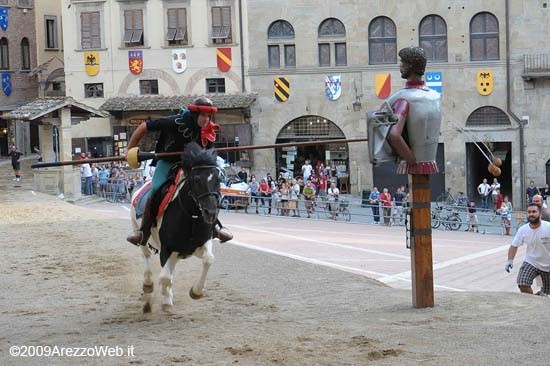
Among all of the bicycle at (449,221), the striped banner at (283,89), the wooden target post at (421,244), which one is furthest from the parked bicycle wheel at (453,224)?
the wooden target post at (421,244)

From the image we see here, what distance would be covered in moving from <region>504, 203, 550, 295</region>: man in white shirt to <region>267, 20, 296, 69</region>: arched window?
3280 cm

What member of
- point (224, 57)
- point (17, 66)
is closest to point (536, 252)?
point (224, 57)

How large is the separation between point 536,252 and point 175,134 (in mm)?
5691

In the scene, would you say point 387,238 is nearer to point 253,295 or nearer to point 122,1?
point 253,295

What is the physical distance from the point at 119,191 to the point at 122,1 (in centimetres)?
1387

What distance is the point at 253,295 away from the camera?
14.9 m

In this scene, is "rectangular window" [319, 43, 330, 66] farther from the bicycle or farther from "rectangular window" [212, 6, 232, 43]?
the bicycle

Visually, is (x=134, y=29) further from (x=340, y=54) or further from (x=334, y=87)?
(x=334, y=87)

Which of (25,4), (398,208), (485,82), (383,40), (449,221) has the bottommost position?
(449,221)

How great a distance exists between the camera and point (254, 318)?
1272 cm

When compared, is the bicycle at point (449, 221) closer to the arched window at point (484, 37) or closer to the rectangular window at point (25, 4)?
the arched window at point (484, 37)

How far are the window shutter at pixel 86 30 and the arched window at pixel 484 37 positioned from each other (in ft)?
60.9

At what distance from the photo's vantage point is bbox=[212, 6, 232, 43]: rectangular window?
47219 millimetres

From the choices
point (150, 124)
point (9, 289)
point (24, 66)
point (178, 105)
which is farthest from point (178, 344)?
point (24, 66)
